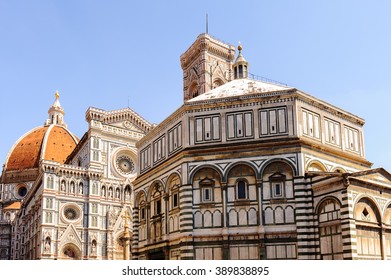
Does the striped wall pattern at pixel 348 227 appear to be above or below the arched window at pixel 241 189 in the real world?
below

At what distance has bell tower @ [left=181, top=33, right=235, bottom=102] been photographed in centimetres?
5972

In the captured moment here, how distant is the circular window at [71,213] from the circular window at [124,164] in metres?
8.51

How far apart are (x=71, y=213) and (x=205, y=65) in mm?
23824

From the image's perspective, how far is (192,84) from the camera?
6122cm

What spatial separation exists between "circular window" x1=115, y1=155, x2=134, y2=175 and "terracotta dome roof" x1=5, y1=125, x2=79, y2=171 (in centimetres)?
2695

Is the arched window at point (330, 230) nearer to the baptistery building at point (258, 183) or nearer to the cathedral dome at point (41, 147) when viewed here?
the baptistery building at point (258, 183)

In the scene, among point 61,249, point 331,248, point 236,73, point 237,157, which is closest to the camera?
point 331,248

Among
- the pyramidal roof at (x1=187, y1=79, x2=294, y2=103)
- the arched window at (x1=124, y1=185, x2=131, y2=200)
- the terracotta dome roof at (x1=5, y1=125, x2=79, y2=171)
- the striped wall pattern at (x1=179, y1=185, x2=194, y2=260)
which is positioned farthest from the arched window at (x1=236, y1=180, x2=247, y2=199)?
the terracotta dome roof at (x1=5, y1=125, x2=79, y2=171)

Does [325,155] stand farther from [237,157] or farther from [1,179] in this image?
[1,179]

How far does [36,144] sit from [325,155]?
7994cm

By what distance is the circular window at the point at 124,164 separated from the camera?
2640 inches

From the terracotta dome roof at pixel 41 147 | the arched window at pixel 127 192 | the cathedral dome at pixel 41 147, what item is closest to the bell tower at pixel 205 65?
the arched window at pixel 127 192

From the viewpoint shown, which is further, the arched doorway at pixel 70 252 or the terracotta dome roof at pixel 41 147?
the terracotta dome roof at pixel 41 147
